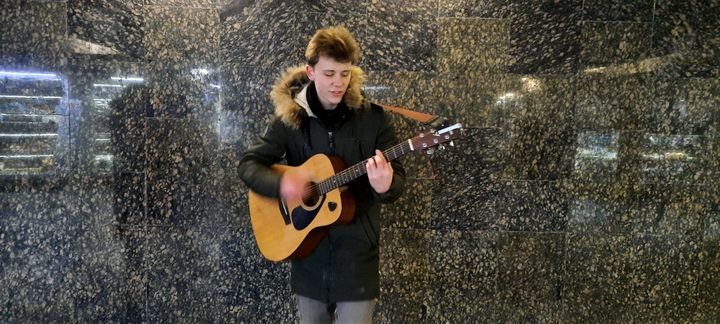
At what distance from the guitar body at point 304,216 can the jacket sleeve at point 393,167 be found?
186mm

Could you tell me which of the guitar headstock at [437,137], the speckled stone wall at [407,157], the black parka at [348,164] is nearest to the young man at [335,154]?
the black parka at [348,164]

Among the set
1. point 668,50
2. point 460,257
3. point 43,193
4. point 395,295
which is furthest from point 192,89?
point 668,50

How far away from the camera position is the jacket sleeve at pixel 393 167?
76.0 inches

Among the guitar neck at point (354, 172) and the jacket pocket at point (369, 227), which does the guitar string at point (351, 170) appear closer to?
the guitar neck at point (354, 172)

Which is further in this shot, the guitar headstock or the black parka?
the black parka

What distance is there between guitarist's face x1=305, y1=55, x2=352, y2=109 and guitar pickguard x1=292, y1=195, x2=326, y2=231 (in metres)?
0.48

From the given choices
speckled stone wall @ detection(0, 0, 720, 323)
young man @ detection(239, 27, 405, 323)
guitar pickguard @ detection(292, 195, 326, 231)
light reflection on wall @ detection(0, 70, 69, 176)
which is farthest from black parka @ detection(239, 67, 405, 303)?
light reflection on wall @ detection(0, 70, 69, 176)

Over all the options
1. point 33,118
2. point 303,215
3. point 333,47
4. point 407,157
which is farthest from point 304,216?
point 33,118

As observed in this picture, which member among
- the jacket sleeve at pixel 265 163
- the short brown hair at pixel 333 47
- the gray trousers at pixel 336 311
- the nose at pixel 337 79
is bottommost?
the gray trousers at pixel 336 311

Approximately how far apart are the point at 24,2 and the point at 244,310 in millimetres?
2391

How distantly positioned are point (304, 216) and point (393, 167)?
1.62 ft

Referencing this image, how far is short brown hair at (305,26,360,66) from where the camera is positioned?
1.95 metres

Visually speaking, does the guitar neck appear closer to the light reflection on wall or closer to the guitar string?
the guitar string

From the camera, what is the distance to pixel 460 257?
2805 millimetres
